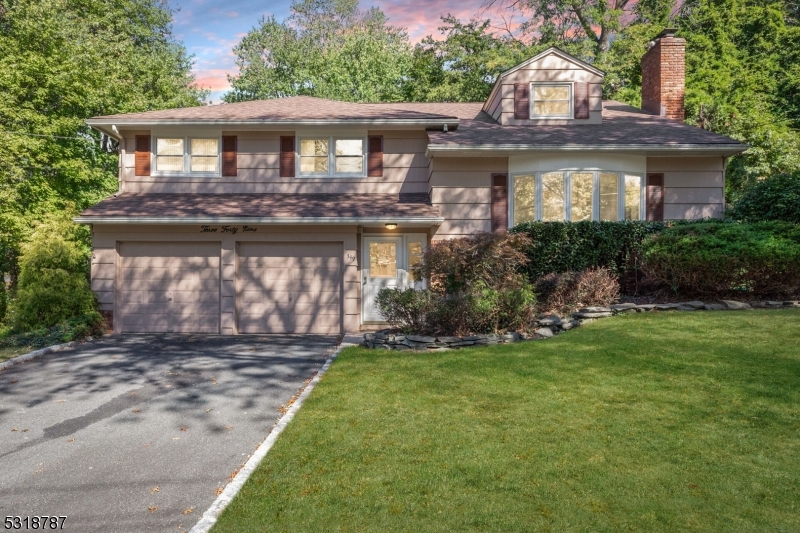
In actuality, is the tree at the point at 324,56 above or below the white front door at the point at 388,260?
above

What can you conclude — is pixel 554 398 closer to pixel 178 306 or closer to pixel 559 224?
pixel 559 224

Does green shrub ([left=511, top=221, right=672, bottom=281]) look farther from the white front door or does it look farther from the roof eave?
the white front door

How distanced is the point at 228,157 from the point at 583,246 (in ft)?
31.5

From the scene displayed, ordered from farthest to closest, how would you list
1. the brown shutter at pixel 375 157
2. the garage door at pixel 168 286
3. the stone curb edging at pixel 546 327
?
the brown shutter at pixel 375 157 < the garage door at pixel 168 286 < the stone curb edging at pixel 546 327

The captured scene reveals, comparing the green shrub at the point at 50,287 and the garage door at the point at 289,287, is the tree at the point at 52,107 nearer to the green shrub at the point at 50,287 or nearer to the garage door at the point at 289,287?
the green shrub at the point at 50,287

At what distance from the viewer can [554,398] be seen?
6.02 meters

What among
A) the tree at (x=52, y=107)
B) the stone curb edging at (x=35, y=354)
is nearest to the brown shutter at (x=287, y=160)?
the stone curb edging at (x=35, y=354)

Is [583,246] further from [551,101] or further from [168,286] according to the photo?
[168,286]

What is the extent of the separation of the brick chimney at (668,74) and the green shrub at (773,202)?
11.7 feet

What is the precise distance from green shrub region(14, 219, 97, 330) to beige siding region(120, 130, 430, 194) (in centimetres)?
267

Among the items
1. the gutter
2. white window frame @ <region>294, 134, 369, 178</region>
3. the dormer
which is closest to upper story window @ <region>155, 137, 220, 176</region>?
white window frame @ <region>294, 134, 369, 178</region>

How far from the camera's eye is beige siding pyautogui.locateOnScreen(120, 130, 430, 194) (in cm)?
1428

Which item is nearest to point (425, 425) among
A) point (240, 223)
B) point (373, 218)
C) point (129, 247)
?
point (373, 218)

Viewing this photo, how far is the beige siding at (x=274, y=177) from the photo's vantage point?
46.9 feet
